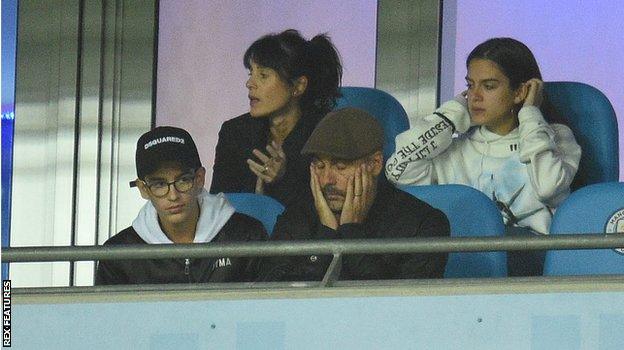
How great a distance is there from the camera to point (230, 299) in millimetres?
2771

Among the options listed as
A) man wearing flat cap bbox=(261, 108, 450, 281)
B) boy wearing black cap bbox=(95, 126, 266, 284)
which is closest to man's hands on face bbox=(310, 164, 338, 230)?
man wearing flat cap bbox=(261, 108, 450, 281)

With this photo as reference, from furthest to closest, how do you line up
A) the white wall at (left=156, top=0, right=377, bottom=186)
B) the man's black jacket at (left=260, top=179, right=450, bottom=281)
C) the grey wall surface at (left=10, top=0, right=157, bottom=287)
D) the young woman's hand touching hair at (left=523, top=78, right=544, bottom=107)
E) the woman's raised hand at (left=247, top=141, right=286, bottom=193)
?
the grey wall surface at (left=10, top=0, right=157, bottom=287)
the white wall at (left=156, top=0, right=377, bottom=186)
the woman's raised hand at (left=247, top=141, right=286, bottom=193)
the young woman's hand touching hair at (left=523, top=78, right=544, bottom=107)
the man's black jacket at (left=260, top=179, right=450, bottom=281)

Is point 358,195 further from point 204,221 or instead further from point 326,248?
point 326,248

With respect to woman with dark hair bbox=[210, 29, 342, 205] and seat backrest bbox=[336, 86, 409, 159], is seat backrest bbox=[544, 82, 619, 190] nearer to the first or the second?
seat backrest bbox=[336, 86, 409, 159]

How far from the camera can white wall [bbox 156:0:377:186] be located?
4.81 m

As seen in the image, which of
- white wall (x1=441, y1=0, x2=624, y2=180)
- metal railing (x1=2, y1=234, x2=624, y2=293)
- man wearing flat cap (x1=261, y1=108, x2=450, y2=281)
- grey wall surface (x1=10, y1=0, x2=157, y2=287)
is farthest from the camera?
grey wall surface (x1=10, y1=0, x2=157, y2=287)

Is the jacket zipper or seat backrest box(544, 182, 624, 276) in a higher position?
seat backrest box(544, 182, 624, 276)

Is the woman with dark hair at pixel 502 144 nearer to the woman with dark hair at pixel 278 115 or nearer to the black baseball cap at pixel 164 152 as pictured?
the woman with dark hair at pixel 278 115

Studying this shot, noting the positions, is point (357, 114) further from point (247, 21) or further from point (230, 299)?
point (247, 21)

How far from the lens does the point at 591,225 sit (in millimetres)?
3301

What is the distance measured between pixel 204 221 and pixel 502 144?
0.84 meters

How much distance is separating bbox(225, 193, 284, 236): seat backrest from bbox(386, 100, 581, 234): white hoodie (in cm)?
33

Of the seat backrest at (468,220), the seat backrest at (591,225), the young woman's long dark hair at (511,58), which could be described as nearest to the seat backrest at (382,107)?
the young woman's long dark hair at (511,58)

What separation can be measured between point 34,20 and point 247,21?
2.50ft
